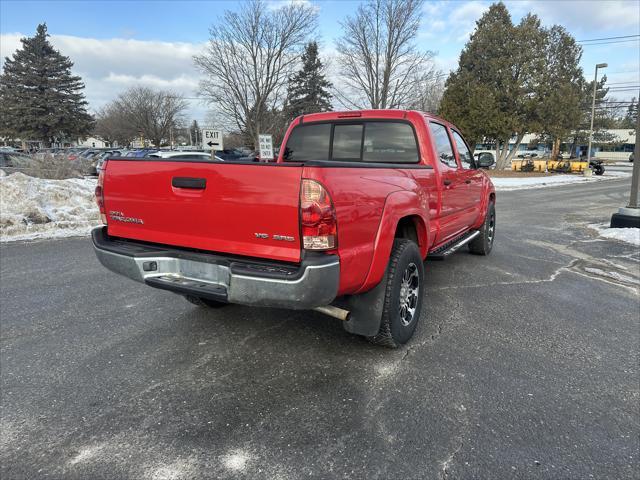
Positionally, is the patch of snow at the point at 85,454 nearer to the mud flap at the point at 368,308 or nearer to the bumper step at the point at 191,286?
the bumper step at the point at 191,286

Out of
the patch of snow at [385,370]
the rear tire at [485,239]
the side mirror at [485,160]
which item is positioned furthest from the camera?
the rear tire at [485,239]

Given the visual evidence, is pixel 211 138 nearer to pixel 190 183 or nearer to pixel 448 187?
pixel 448 187

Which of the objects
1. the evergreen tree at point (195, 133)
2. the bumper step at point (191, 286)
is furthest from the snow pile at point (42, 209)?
the evergreen tree at point (195, 133)

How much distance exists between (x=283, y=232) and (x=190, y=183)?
793 millimetres

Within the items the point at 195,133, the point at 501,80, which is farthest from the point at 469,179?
the point at 195,133

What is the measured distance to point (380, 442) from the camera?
236 centimetres

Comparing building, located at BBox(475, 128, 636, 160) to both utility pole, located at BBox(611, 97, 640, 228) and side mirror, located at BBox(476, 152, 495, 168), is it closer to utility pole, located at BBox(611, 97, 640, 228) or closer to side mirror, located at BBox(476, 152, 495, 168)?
utility pole, located at BBox(611, 97, 640, 228)

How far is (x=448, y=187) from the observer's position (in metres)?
4.48

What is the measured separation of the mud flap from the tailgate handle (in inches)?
50.9

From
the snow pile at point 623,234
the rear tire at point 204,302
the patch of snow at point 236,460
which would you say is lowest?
the patch of snow at point 236,460

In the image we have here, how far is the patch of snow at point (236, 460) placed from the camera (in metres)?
2.15

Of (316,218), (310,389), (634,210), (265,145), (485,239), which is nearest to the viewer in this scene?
(316,218)

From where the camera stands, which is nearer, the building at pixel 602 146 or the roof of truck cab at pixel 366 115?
the roof of truck cab at pixel 366 115

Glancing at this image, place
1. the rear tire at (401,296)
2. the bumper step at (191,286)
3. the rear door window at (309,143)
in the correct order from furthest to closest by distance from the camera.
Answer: the rear door window at (309,143), the rear tire at (401,296), the bumper step at (191,286)
